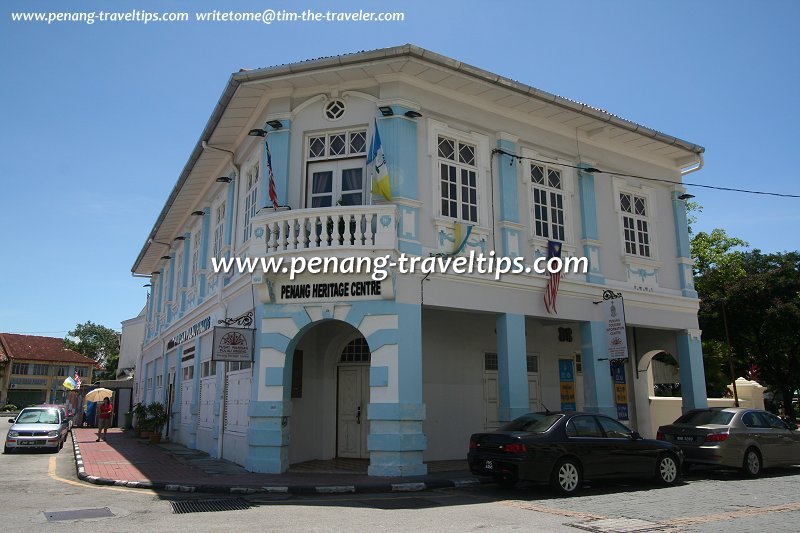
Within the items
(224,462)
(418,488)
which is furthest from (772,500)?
(224,462)

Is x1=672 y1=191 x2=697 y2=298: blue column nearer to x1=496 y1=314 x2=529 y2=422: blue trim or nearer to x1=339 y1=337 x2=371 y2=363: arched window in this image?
x1=496 y1=314 x2=529 y2=422: blue trim

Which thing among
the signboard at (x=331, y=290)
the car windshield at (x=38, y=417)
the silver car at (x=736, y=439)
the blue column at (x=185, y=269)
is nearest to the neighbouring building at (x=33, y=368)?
the car windshield at (x=38, y=417)

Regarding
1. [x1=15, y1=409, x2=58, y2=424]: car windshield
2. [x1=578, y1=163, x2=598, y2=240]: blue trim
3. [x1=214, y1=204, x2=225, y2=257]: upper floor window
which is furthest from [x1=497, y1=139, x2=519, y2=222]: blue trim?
[x1=15, y1=409, x2=58, y2=424]: car windshield

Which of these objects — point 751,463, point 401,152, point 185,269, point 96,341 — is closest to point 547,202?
point 401,152

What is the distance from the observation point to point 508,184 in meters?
14.6

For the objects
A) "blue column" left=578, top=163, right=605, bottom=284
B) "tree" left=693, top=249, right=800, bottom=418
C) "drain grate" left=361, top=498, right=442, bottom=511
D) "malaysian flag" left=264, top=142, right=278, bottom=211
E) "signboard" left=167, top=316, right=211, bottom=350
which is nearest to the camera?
"drain grate" left=361, top=498, right=442, bottom=511

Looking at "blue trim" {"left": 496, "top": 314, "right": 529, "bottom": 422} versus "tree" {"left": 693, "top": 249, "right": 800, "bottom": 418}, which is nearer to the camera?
"blue trim" {"left": 496, "top": 314, "right": 529, "bottom": 422}

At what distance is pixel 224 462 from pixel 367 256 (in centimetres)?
643

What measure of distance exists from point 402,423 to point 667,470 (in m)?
4.92

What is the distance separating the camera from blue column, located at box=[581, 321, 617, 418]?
14969 millimetres

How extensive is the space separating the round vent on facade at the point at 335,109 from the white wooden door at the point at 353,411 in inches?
236

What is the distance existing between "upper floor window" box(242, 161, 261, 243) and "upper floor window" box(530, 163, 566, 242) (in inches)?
265

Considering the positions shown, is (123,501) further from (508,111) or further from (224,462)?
(508,111)

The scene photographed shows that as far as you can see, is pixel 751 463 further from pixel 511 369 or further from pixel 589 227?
pixel 589 227
